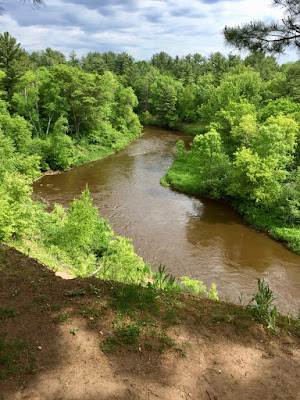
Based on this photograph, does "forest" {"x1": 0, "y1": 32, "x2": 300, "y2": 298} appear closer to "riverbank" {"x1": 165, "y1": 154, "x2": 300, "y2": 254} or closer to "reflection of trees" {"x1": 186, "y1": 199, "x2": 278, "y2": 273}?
"riverbank" {"x1": 165, "y1": 154, "x2": 300, "y2": 254}

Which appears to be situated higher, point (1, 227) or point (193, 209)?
point (1, 227)

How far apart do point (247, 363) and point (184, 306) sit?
5.26 feet

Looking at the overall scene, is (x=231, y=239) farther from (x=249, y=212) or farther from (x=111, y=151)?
(x=111, y=151)

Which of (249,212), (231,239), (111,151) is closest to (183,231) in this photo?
(231,239)

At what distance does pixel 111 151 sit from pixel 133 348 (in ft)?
110

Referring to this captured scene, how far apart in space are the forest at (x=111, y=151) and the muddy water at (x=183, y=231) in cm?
127

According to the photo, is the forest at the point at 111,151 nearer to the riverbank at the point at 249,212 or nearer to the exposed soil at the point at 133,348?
the riverbank at the point at 249,212

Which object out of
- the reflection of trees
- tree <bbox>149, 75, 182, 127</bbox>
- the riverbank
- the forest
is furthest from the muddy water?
tree <bbox>149, 75, 182, 127</bbox>

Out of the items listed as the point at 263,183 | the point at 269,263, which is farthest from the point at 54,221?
the point at 263,183

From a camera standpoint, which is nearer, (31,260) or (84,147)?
(31,260)

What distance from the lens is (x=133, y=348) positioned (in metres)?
4.76

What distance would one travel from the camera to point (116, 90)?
45.8 metres

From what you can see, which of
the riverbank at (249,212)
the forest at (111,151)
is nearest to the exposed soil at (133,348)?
the forest at (111,151)

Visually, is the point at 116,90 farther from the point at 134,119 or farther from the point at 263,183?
the point at 263,183
